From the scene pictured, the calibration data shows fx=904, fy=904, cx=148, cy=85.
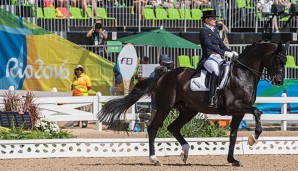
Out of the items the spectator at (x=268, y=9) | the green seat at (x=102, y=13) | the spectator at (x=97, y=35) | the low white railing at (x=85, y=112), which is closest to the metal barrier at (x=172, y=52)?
the spectator at (x=97, y=35)

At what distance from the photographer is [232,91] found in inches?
575

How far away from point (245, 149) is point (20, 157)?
4080mm

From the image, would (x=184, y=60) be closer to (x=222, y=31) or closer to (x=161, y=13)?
(x=222, y=31)

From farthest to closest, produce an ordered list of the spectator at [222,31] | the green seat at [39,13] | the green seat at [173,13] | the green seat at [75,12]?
the green seat at [173,13]
the green seat at [75,12]
the green seat at [39,13]
the spectator at [222,31]

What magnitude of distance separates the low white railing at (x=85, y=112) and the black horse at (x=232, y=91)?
6195mm

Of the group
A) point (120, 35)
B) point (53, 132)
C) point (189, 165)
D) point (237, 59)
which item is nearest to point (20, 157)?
point (53, 132)

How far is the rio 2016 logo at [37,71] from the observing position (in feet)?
78.7

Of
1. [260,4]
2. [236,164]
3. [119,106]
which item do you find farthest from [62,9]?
[236,164]

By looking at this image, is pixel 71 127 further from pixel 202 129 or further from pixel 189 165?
pixel 189 165

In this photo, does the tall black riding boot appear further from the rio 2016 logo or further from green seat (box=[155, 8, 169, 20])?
green seat (box=[155, 8, 169, 20])

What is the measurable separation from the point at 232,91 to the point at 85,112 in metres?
8.14

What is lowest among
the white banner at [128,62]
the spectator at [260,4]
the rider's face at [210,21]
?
the white banner at [128,62]

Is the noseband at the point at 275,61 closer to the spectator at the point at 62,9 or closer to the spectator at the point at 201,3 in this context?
the spectator at the point at 62,9

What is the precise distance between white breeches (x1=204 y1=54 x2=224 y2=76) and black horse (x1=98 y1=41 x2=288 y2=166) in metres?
0.26
